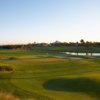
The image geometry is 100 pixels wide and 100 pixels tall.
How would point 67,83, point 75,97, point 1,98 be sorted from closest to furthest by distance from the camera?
point 1,98, point 75,97, point 67,83

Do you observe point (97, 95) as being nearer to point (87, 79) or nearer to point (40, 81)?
point (87, 79)

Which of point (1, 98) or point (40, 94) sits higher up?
point (1, 98)

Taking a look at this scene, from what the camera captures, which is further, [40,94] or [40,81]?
[40,81]

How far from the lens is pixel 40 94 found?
13.5 m

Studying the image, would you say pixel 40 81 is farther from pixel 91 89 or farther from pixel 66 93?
pixel 91 89

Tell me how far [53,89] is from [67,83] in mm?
2308

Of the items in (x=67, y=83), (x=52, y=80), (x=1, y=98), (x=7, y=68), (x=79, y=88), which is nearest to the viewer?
(x=1, y=98)

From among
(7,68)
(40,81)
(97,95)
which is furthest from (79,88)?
(7,68)

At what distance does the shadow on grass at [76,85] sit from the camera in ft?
47.9

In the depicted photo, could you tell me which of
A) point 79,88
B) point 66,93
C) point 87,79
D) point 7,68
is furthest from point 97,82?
point 7,68

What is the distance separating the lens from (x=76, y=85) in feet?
53.3

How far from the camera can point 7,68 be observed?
2517 centimetres

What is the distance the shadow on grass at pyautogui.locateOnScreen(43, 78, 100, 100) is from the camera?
1461 centimetres

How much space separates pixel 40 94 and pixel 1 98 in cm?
531
